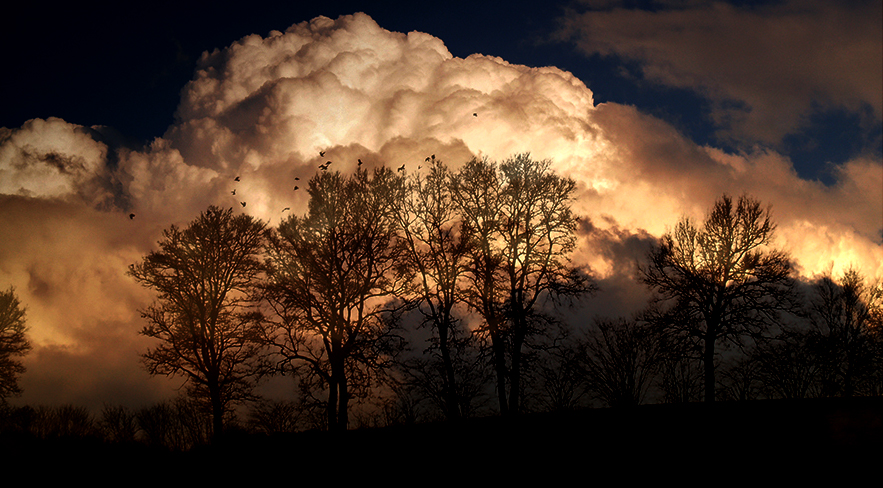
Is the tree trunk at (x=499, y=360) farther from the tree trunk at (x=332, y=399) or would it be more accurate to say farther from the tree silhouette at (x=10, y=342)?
the tree silhouette at (x=10, y=342)

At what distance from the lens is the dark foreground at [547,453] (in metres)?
7.22

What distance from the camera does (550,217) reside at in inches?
722

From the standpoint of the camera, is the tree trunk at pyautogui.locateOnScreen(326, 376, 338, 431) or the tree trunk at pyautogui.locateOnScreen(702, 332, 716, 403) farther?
the tree trunk at pyautogui.locateOnScreen(702, 332, 716, 403)

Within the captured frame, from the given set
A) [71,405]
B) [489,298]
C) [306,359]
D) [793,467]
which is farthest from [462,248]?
[71,405]

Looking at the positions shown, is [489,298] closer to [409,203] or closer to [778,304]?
[409,203]

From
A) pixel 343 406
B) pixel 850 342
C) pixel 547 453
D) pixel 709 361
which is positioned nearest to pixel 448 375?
pixel 343 406

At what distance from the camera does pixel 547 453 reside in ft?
28.7

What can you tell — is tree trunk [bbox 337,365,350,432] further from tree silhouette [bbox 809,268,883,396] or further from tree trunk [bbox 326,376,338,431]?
tree silhouette [bbox 809,268,883,396]

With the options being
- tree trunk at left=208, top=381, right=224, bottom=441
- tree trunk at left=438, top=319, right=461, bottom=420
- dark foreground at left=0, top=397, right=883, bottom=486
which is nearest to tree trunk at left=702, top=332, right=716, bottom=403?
dark foreground at left=0, top=397, right=883, bottom=486

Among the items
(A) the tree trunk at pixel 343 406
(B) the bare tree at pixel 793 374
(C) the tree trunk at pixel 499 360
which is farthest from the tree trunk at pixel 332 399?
(B) the bare tree at pixel 793 374

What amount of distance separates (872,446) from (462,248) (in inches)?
503

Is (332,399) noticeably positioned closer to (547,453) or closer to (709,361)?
(547,453)

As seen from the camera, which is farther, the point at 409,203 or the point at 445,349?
the point at 409,203

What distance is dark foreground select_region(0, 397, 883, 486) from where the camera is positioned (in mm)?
7223
